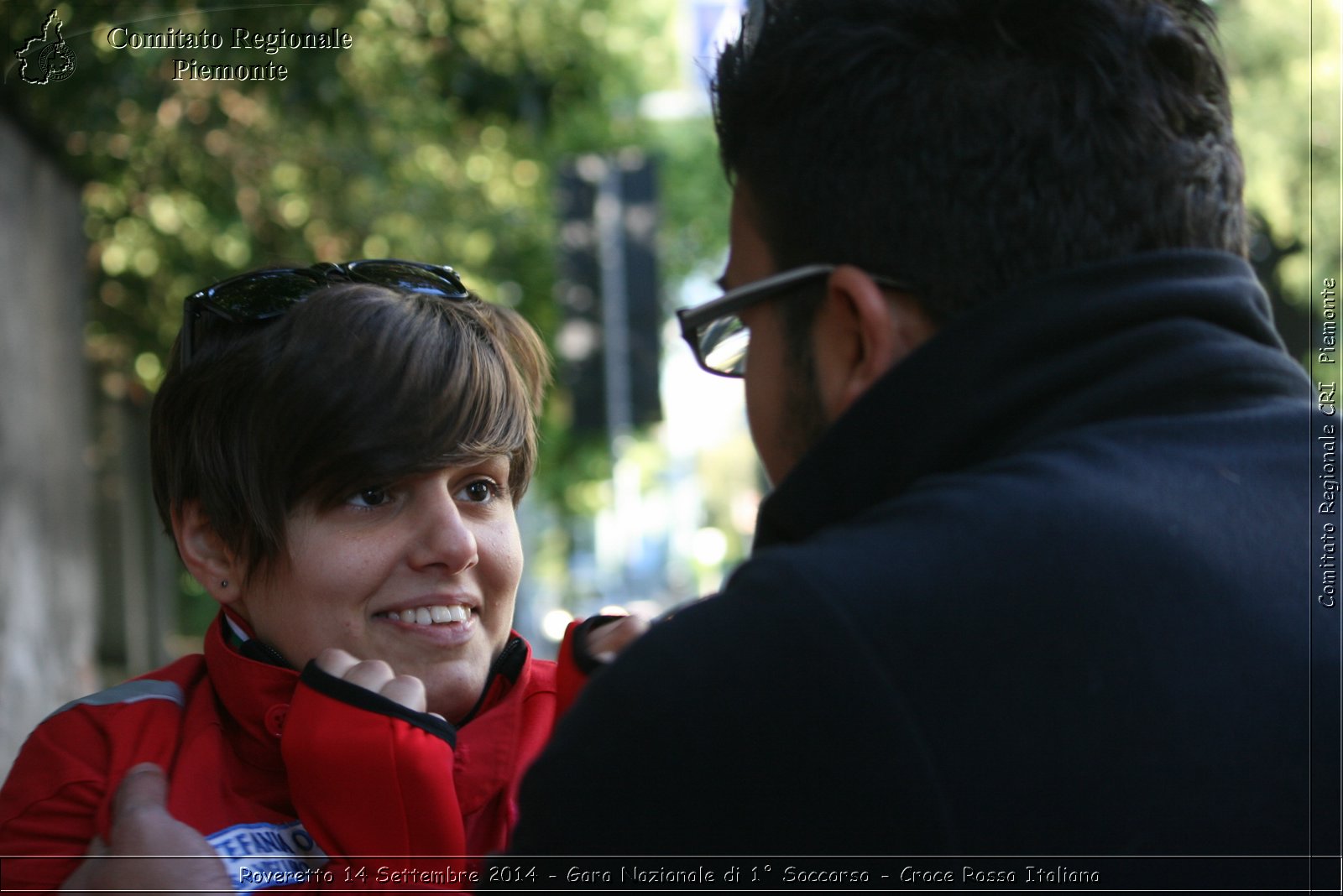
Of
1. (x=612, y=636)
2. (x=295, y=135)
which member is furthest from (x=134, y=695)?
(x=295, y=135)

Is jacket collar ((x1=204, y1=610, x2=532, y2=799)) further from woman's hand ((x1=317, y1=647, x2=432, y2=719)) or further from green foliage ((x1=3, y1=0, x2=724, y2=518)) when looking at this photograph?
green foliage ((x1=3, y1=0, x2=724, y2=518))

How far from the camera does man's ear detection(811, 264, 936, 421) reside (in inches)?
53.1

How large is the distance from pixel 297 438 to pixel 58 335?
4.43 m

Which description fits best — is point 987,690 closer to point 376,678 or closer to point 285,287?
point 376,678

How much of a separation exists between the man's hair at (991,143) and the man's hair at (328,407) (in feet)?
2.30

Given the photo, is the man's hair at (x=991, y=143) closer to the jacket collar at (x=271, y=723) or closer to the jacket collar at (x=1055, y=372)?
the jacket collar at (x=1055, y=372)

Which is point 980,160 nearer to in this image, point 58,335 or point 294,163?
point 58,335

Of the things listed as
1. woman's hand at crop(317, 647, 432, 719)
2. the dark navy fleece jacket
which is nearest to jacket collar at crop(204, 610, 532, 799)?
woman's hand at crop(317, 647, 432, 719)

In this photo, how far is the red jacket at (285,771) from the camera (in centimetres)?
160

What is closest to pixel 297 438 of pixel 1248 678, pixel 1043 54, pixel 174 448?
pixel 174 448

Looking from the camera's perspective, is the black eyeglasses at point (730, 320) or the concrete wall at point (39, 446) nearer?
the black eyeglasses at point (730, 320)

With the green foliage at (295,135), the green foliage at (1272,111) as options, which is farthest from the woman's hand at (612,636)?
the green foliage at (1272,111)

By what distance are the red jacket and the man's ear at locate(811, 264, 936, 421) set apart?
668 mm

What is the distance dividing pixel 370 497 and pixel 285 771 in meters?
0.40
